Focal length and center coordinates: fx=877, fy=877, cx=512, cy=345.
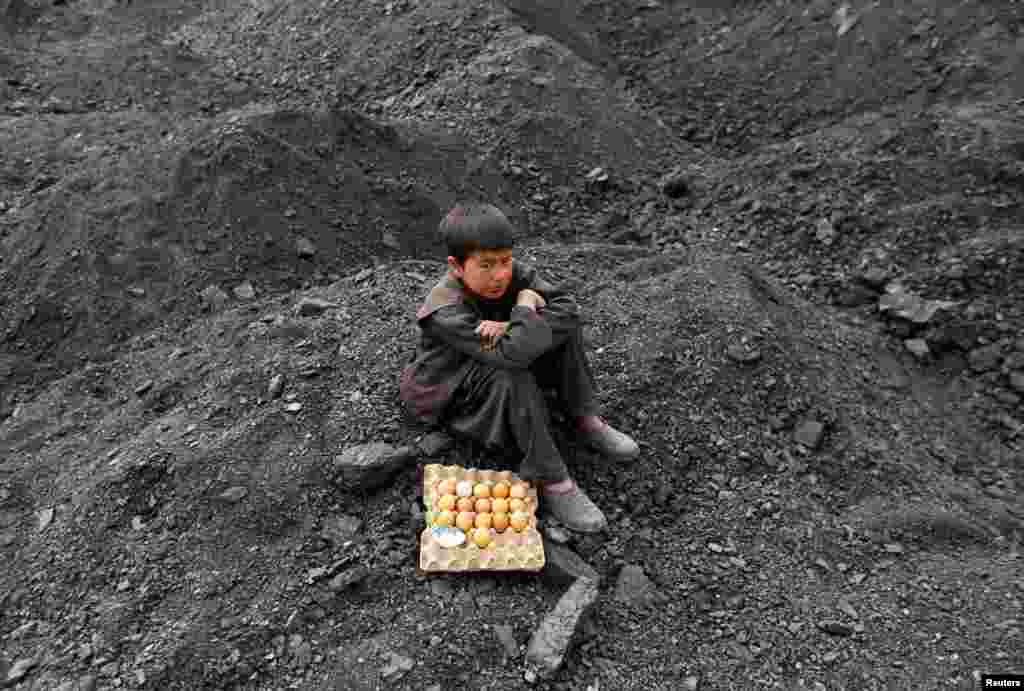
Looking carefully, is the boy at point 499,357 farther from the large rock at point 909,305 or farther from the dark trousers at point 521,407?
the large rock at point 909,305

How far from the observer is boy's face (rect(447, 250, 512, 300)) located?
137 inches

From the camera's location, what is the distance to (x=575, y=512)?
3699mm

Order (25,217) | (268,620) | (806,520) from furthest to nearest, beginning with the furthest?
(25,217) < (806,520) < (268,620)

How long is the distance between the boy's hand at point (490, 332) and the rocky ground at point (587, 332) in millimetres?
608

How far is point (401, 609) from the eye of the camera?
339 cm

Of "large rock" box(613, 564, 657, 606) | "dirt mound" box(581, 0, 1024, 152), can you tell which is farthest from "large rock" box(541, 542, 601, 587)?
"dirt mound" box(581, 0, 1024, 152)

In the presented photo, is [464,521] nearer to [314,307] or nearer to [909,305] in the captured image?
[314,307]

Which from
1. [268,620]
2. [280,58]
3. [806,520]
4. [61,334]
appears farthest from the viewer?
[280,58]

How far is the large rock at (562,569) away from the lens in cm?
346

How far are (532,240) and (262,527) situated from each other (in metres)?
3.54

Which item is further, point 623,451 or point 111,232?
point 111,232

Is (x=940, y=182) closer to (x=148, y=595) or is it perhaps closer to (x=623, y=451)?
(x=623, y=451)

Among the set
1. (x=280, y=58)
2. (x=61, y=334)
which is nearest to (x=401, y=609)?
(x=61, y=334)

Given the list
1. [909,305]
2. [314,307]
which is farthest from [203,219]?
[909,305]
